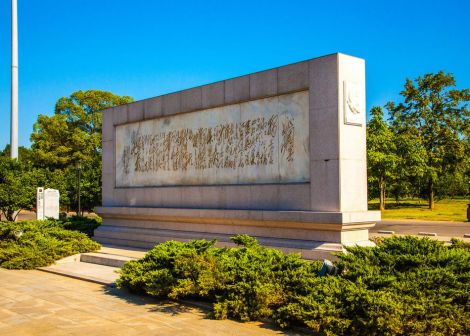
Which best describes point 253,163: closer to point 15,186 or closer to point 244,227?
point 244,227

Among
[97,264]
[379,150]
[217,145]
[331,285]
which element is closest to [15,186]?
[97,264]

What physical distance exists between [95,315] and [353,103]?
5917 mm

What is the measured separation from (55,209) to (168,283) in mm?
13196

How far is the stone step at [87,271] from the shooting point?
9.51 meters

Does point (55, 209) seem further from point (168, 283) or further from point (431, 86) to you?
point (431, 86)

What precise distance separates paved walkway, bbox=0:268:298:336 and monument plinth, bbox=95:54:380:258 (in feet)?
10.5

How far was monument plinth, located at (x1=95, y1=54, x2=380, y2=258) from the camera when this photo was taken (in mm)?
9288

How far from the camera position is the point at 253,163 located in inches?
425

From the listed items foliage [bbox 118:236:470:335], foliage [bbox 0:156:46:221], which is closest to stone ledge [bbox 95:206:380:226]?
foliage [bbox 118:236:470:335]

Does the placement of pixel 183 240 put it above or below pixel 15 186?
below

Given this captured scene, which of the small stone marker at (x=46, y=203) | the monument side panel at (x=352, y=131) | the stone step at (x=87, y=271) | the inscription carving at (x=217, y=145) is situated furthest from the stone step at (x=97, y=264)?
the small stone marker at (x=46, y=203)

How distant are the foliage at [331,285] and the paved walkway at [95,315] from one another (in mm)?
251

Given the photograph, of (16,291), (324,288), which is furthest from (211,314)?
(16,291)

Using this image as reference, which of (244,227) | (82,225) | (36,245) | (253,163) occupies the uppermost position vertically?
(253,163)
